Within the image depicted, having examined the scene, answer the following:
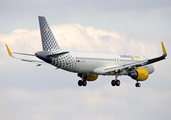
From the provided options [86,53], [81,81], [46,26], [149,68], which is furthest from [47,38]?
[149,68]

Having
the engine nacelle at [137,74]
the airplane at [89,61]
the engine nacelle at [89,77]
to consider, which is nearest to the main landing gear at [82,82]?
the airplane at [89,61]

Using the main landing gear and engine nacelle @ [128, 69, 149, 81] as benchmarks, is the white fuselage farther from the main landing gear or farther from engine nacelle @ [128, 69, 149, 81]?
the main landing gear

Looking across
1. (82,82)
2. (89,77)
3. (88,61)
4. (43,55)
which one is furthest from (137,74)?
(43,55)

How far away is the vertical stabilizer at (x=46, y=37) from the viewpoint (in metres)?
59.8

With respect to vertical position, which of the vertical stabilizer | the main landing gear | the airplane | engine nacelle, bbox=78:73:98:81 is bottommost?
the main landing gear

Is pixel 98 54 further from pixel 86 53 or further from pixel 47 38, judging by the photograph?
pixel 47 38

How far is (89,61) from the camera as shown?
6606cm

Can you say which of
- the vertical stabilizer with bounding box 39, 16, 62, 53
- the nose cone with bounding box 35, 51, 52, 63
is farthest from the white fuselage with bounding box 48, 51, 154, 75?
the vertical stabilizer with bounding box 39, 16, 62, 53

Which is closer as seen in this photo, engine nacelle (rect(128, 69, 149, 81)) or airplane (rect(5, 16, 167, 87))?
airplane (rect(5, 16, 167, 87))

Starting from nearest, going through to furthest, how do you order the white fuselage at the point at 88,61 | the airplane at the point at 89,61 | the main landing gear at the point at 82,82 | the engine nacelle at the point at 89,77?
the airplane at the point at 89,61
the white fuselage at the point at 88,61
the main landing gear at the point at 82,82
the engine nacelle at the point at 89,77

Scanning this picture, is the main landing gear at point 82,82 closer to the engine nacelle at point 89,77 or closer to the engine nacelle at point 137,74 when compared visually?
the engine nacelle at point 89,77

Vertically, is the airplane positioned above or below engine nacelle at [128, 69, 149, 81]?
above

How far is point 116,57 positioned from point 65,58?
46.7ft

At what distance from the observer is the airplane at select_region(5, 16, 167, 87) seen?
60.1 meters
